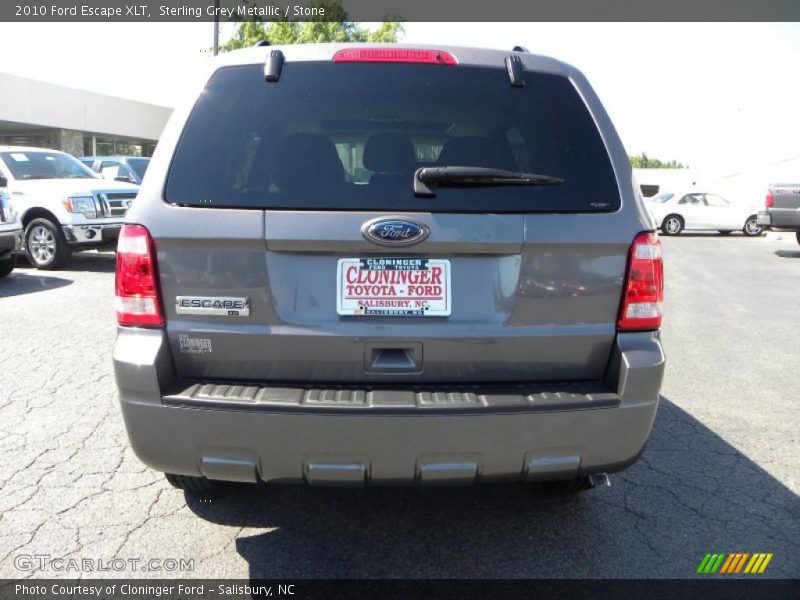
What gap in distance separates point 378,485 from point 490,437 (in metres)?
0.43

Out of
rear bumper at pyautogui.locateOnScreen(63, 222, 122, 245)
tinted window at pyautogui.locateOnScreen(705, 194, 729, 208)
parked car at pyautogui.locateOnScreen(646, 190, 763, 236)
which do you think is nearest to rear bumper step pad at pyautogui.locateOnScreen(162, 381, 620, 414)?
rear bumper at pyautogui.locateOnScreen(63, 222, 122, 245)

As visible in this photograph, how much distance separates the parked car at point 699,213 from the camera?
20.8 m

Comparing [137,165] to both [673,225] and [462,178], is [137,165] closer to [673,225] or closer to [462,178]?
Result: [462,178]

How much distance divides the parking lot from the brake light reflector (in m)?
1.98

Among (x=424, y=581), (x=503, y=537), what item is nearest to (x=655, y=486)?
(x=503, y=537)

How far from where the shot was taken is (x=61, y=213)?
983cm

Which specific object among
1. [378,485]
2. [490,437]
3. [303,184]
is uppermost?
[303,184]

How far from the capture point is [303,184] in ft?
7.68

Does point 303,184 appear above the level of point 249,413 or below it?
above

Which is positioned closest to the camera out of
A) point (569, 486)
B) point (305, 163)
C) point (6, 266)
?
point (305, 163)

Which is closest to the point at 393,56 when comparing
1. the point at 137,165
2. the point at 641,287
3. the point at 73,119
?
the point at 641,287

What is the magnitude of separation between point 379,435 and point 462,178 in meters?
0.93

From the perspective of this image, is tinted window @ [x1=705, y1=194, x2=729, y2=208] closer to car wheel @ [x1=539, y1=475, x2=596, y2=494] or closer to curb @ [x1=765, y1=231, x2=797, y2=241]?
curb @ [x1=765, y1=231, x2=797, y2=241]

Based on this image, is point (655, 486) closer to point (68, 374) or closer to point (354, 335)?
point (354, 335)
